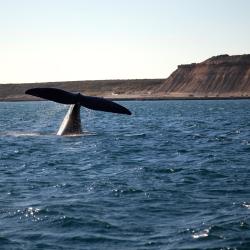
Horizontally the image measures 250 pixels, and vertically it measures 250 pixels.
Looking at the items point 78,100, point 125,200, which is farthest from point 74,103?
point 125,200

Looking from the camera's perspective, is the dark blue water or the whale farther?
the whale

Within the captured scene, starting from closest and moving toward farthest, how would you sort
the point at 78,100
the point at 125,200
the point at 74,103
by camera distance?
the point at 125,200 < the point at 78,100 < the point at 74,103

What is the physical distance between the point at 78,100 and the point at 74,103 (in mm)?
462

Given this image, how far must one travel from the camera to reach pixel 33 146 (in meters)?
32.4

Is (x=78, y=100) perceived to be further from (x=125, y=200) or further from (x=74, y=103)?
(x=125, y=200)

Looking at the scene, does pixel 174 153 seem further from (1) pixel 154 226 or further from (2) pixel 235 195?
(1) pixel 154 226

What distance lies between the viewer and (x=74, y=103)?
35.3m

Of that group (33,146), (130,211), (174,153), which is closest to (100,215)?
(130,211)

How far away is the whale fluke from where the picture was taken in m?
32.2

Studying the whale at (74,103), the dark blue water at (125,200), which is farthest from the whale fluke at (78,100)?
the dark blue water at (125,200)

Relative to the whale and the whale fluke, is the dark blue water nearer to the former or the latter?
the whale fluke

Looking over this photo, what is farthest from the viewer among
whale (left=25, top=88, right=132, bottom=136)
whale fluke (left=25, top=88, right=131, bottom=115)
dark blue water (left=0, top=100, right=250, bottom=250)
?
whale (left=25, top=88, right=132, bottom=136)

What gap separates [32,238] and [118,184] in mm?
6277

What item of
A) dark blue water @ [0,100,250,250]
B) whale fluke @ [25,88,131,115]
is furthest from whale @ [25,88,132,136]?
dark blue water @ [0,100,250,250]
